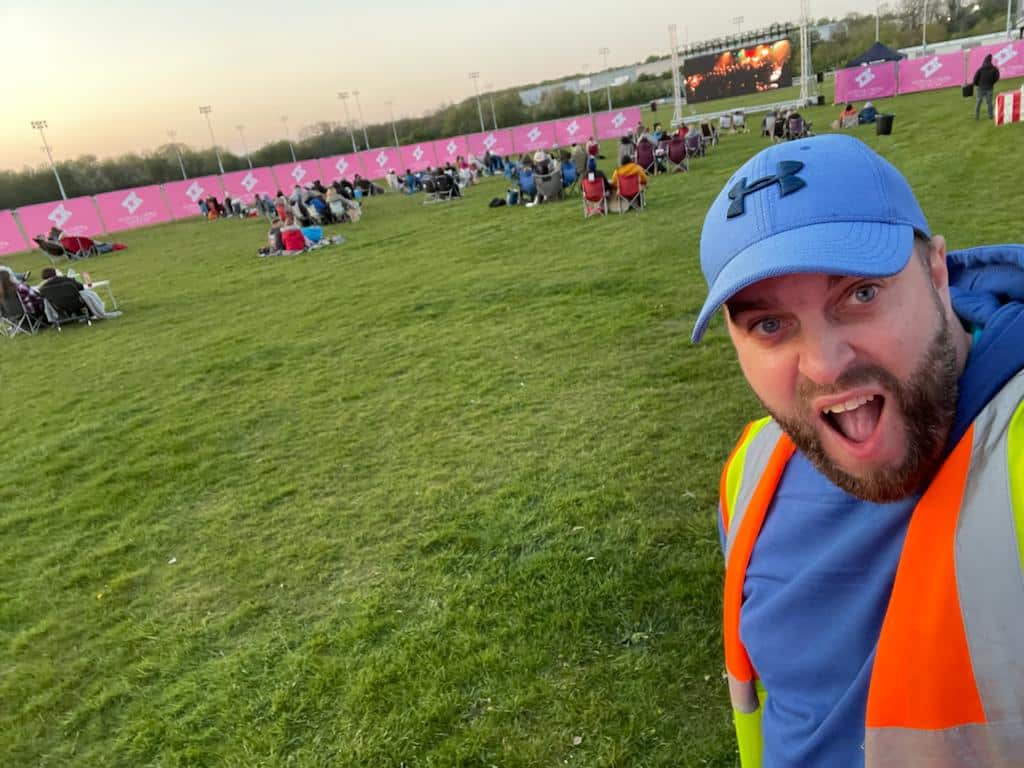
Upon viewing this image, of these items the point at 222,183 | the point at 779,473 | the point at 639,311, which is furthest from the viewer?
the point at 222,183

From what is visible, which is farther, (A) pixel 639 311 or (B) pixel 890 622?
(A) pixel 639 311

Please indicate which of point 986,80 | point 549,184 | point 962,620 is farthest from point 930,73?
point 962,620

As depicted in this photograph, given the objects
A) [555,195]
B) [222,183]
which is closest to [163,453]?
[555,195]

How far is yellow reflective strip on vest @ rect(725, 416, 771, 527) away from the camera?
5.36ft

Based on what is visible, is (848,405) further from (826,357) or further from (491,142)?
(491,142)

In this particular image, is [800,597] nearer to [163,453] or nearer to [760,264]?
[760,264]

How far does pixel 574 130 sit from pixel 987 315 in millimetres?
38979

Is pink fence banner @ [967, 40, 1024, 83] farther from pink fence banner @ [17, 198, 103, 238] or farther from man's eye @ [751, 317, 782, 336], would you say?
pink fence banner @ [17, 198, 103, 238]

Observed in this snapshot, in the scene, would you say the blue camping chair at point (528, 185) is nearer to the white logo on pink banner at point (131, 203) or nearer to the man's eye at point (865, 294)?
the man's eye at point (865, 294)

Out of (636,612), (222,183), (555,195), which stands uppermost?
(222,183)

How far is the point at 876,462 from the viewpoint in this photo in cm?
108

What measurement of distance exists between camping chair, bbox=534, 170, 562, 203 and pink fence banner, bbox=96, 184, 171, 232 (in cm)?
2204

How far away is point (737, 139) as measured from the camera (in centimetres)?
2653

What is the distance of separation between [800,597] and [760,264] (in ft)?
2.12
